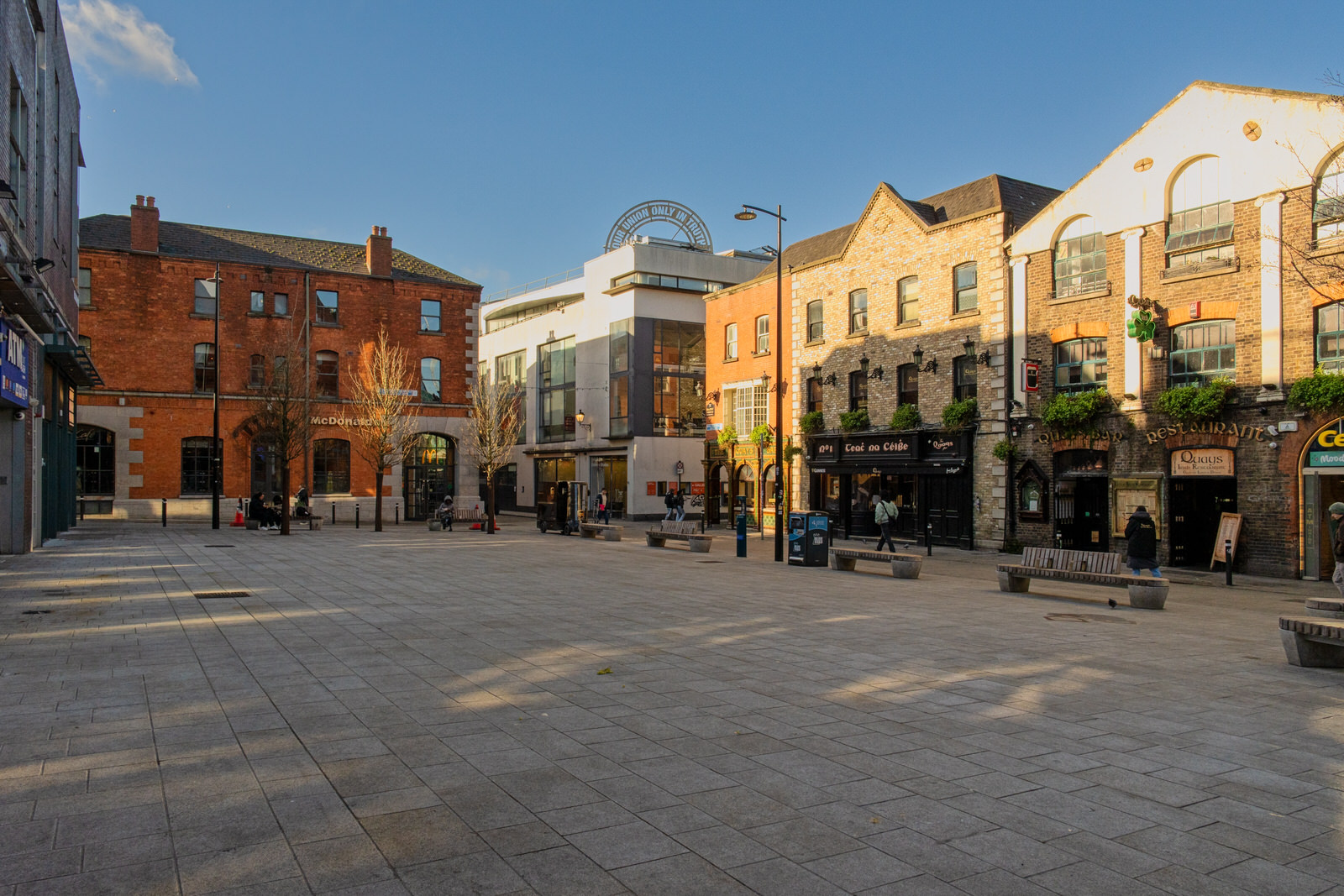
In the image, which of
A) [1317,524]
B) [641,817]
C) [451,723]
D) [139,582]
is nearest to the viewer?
[641,817]

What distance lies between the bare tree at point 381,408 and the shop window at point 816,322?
15.9 metres

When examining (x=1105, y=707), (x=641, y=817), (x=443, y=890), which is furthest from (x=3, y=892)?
(x=1105, y=707)

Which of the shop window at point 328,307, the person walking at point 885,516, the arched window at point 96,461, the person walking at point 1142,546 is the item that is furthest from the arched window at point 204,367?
the person walking at point 1142,546

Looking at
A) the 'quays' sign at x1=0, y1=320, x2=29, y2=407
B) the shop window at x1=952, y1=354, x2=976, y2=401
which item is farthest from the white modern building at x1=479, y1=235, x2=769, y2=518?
the 'quays' sign at x1=0, y1=320, x2=29, y2=407

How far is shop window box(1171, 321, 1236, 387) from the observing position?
21.2 m

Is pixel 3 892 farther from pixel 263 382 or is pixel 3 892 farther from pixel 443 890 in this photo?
pixel 263 382

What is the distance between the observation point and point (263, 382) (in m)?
34.2

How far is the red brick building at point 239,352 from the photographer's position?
3672 cm

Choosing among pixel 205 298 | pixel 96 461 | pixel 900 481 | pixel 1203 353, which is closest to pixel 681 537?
pixel 900 481

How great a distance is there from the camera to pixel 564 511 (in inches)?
1350

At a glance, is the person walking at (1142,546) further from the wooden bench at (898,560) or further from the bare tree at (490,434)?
the bare tree at (490,434)

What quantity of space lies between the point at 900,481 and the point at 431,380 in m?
22.6

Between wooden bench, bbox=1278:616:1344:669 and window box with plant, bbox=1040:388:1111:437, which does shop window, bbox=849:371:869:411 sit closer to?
window box with plant, bbox=1040:388:1111:437

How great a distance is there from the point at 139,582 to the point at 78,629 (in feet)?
17.0
